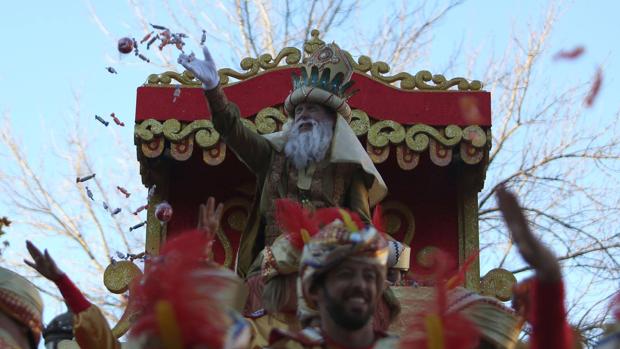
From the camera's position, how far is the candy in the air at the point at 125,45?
8.22 m

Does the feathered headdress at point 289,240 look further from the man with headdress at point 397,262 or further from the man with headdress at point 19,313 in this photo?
the man with headdress at point 19,313

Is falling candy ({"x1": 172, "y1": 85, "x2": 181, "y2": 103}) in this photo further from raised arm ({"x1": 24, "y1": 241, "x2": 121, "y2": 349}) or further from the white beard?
raised arm ({"x1": 24, "y1": 241, "x2": 121, "y2": 349})

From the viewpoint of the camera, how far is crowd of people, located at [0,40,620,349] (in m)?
4.64

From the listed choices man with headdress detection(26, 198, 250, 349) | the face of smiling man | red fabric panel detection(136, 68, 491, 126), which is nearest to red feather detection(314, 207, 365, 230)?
the face of smiling man

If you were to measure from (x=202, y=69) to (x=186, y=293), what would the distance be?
2857 millimetres

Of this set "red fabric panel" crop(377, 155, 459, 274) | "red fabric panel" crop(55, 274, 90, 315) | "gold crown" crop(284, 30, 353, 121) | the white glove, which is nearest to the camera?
"red fabric panel" crop(55, 274, 90, 315)

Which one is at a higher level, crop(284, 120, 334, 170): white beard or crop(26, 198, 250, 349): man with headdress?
crop(284, 120, 334, 170): white beard

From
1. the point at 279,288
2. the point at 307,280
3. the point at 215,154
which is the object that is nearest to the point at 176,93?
the point at 215,154

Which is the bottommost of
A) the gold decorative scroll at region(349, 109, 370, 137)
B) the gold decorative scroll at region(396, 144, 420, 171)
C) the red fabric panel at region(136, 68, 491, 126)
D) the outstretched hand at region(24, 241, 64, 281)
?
the outstretched hand at region(24, 241, 64, 281)

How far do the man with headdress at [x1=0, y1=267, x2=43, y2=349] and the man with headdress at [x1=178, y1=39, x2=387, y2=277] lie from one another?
79.1 inches

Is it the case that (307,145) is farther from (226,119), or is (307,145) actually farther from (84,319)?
(84,319)

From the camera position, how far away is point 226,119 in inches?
295

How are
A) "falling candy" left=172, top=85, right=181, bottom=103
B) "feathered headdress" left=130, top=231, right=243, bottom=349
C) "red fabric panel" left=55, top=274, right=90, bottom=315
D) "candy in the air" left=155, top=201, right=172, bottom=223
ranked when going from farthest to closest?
"falling candy" left=172, top=85, right=181, bottom=103, "candy in the air" left=155, top=201, right=172, bottom=223, "red fabric panel" left=55, top=274, right=90, bottom=315, "feathered headdress" left=130, top=231, right=243, bottom=349

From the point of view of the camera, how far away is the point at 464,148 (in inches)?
355
